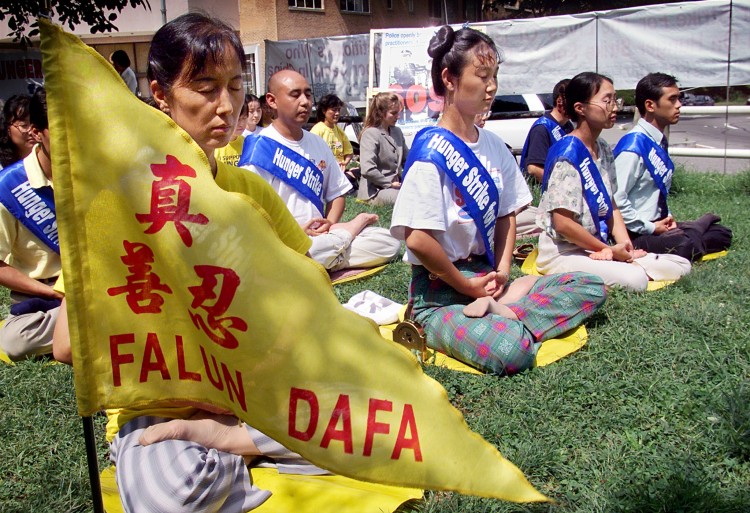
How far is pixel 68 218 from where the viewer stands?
1.63m

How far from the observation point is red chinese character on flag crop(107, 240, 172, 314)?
1.70m

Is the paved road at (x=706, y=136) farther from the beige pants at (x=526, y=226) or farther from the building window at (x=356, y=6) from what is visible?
the building window at (x=356, y=6)

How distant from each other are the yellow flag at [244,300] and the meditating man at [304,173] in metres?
3.41

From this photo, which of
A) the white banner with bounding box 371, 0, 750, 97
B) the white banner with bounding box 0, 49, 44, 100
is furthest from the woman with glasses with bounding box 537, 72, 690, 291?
the white banner with bounding box 0, 49, 44, 100

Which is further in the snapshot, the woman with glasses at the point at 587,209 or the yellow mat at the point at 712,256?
the yellow mat at the point at 712,256

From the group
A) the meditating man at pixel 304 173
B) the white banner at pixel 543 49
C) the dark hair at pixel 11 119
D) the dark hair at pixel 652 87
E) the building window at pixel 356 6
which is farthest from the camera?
the building window at pixel 356 6

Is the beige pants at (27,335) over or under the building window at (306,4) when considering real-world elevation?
under

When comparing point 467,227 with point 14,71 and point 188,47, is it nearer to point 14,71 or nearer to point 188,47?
point 188,47

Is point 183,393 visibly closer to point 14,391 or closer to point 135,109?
point 135,109

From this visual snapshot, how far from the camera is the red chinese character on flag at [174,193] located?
1624 millimetres

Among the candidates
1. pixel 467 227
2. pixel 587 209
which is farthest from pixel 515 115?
pixel 467 227

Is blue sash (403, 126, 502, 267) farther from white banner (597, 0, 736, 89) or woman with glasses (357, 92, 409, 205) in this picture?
white banner (597, 0, 736, 89)

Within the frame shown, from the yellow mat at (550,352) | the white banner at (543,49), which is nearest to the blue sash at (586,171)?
the yellow mat at (550,352)

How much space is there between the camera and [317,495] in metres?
2.54
